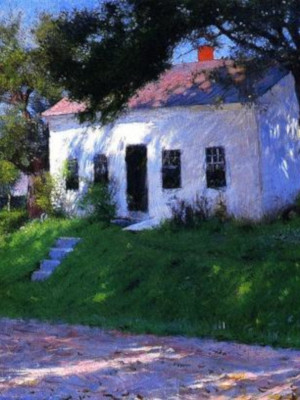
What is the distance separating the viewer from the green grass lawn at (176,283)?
494 inches

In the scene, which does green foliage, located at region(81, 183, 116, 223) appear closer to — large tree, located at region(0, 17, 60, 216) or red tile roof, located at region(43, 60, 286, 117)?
red tile roof, located at region(43, 60, 286, 117)

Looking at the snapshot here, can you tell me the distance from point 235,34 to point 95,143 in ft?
34.4

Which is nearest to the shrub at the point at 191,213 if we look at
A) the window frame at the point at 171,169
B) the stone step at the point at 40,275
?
the window frame at the point at 171,169

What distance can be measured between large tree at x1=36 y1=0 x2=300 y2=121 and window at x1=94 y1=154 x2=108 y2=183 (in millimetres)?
7074

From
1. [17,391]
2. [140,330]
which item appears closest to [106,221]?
[140,330]

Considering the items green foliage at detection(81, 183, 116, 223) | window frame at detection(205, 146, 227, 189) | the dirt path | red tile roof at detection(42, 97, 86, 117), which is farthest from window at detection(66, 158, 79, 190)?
the dirt path

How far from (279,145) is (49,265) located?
8895mm

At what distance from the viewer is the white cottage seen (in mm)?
24531

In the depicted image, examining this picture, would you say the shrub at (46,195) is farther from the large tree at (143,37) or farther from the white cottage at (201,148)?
the large tree at (143,37)

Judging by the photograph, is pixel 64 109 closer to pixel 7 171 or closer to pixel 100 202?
pixel 7 171

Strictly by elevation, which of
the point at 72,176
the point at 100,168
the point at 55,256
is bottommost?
the point at 55,256

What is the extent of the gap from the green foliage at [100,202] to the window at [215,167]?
11.7ft

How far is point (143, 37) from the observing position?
18.5 metres

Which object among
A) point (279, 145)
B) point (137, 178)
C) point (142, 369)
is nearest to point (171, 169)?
point (137, 178)
